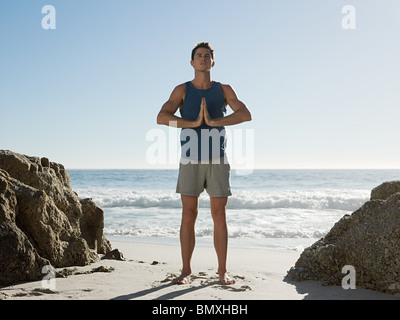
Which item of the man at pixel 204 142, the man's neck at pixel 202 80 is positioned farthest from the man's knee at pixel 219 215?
the man's neck at pixel 202 80

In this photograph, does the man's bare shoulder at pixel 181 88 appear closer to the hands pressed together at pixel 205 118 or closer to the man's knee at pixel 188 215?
the hands pressed together at pixel 205 118

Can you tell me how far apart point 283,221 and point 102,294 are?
8.98 m

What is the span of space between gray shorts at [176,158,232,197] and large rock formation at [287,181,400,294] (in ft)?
3.59

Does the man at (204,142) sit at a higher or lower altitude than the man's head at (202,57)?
lower

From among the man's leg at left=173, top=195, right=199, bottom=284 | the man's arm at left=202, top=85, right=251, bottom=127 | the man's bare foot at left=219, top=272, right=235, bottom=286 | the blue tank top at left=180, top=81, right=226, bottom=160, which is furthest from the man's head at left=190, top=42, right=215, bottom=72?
the man's bare foot at left=219, top=272, right=235, bottom=286

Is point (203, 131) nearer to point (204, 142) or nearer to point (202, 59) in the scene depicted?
point (204, 142)

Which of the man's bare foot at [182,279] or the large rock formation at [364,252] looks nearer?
the large rock formation at [364,252]

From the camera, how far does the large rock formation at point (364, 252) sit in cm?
339

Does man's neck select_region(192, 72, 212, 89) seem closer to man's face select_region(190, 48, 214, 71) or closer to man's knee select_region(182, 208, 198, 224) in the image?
man's face select_region(190, 48, 214, 71)

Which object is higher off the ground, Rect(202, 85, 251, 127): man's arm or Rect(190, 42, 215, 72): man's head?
Rect(190, 42, 215, 72): man's head

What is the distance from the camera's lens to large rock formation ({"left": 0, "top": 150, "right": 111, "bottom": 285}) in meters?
3.44

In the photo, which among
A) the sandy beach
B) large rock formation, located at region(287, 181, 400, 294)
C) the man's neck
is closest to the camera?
the sandy beach

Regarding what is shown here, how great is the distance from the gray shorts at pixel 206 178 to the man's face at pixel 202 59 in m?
0.95
